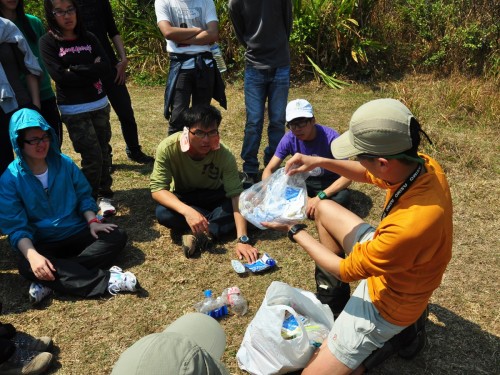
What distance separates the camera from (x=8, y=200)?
11.6 feet

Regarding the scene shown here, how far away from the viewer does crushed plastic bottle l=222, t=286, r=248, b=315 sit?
3324 millimetres

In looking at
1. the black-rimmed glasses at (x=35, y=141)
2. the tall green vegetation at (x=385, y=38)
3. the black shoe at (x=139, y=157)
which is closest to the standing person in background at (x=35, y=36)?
the black-rimmed glasses at (x=35, y=141)

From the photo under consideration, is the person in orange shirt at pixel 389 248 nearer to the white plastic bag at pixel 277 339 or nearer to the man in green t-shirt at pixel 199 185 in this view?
the white plastic bag at pixel 277 339

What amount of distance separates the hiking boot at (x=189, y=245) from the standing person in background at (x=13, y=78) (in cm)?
167

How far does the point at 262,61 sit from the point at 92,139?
1.85m

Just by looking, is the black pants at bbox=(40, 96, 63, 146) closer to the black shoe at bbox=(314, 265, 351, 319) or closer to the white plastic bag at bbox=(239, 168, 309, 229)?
the white plastic bag at bbox=(239, 168, 309, 229)

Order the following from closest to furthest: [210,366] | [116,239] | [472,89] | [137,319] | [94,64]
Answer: [210,366], [137,319], [116,239], [94,64], [472,89]

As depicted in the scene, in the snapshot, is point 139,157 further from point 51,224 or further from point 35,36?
point 51,224

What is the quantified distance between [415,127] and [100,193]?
3442mm

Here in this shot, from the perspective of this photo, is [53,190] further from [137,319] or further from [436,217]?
[436,217]

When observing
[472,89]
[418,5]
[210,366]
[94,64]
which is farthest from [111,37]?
[418,5]

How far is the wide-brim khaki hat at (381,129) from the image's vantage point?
7.22ft

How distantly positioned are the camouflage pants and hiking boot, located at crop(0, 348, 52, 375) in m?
1.94

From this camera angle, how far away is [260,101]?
196 inches
